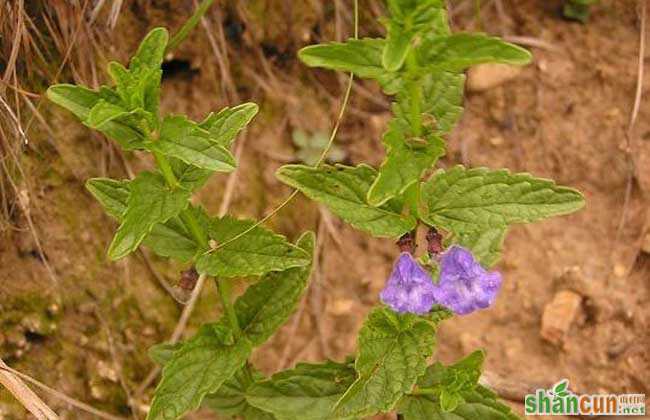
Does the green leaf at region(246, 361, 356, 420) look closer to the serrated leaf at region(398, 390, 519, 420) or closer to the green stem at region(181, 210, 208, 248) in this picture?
the serrated leaf at region(398, 390, 519, 420)

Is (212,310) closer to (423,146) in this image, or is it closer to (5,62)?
(5,62)

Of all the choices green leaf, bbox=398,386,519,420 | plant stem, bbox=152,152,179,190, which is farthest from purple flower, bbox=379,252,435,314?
plant stem, bbox=152,152,179,190

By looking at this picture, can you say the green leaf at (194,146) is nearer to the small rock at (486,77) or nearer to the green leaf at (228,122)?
the green leaf at (228,122)

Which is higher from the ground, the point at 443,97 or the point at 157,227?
the point at 443,97

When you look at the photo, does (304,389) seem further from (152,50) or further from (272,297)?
(152,50)

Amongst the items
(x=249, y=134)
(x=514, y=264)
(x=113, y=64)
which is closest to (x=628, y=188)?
(x=514, y=264)

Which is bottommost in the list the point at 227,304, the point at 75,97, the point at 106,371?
the point at 106,371

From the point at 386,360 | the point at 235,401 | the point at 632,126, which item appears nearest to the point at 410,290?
the point at 386,360
